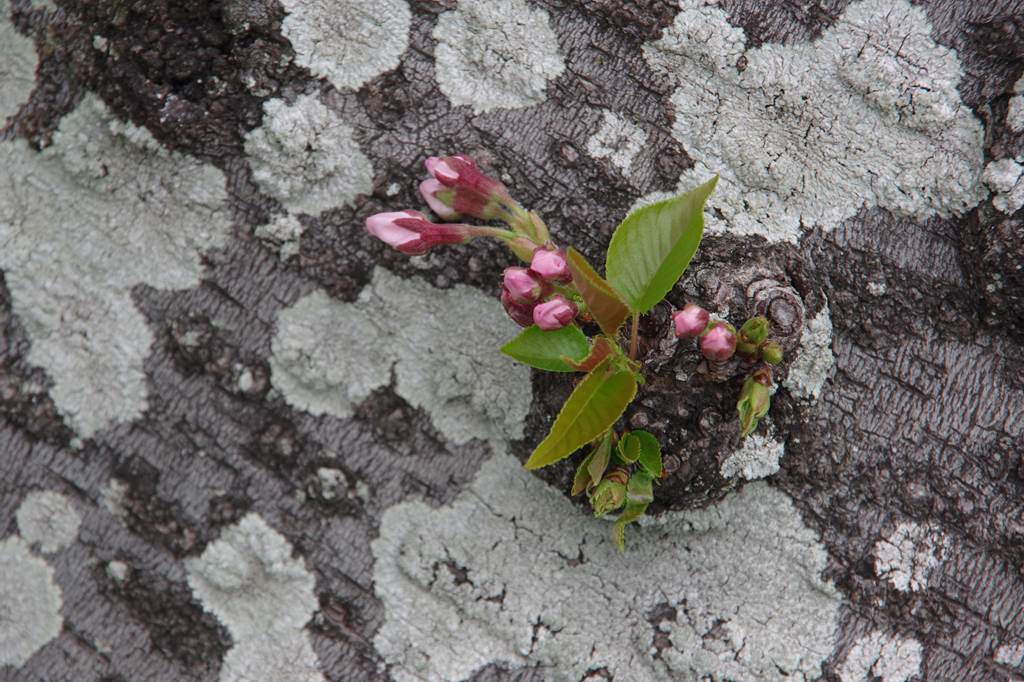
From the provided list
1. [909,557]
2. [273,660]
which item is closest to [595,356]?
[909,557]

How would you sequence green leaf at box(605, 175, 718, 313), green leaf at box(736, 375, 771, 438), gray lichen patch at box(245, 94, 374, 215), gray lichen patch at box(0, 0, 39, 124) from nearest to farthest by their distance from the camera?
green leaf at box(605, 175, 718, 313), green leaf at box(736, 375, 771, 438), gray lichen patch at box(245, 94, 374, 215), gray lichen patch at box(0, 0, 39, 124)

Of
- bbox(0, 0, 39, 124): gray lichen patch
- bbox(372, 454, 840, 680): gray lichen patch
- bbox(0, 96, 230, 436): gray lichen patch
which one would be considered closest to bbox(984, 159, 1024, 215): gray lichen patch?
bbox(372, 454, 840, 680): gray lichen patch

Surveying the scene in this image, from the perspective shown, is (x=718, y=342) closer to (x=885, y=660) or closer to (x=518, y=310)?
(x=518, y=310)

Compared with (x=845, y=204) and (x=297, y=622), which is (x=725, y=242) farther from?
(x=297, y=622)

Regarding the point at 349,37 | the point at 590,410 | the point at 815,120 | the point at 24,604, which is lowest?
the point at 24,604

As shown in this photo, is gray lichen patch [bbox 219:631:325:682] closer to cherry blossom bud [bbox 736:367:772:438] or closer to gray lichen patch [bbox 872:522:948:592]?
cherry blossom bud [bbox 736:367:772:438]

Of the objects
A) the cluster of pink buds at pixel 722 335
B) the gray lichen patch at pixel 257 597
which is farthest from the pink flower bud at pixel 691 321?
the gray lichen patch at pixel 257 597

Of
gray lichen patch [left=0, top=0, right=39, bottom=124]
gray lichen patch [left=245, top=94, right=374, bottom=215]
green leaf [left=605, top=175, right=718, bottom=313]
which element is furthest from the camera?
gray lichen patch [left=0, top=0, right=39, bottom=124]
